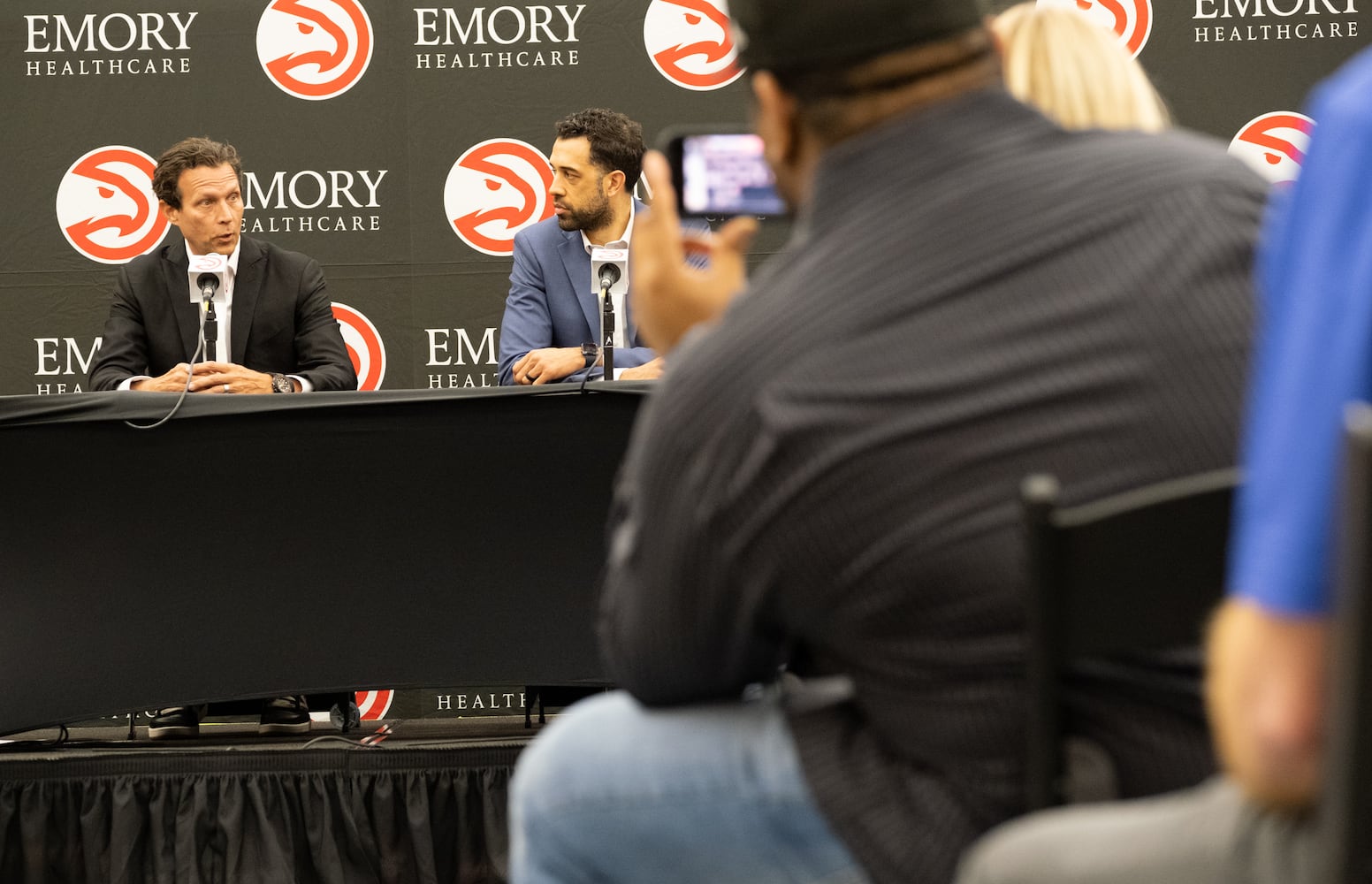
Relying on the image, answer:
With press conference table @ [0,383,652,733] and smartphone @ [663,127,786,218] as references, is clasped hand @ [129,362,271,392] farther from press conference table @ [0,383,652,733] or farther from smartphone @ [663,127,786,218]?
smartphone @ [663,127,786,218]

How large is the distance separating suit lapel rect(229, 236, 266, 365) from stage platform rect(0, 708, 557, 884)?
1.51 metres

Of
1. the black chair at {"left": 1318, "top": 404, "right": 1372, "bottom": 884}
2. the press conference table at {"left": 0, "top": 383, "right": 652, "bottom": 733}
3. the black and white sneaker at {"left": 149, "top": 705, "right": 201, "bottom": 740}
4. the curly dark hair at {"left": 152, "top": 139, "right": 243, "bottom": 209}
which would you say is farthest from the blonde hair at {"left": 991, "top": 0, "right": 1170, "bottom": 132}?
the curly dark hair at {"left": 152, "top": 139, "right": 243, "bottom": 209}

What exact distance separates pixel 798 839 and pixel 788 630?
14cm

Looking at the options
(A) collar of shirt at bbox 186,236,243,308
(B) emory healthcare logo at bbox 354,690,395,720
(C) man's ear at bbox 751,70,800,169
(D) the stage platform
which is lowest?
(B) emory healthcare logo at bbox 354,690,395,720

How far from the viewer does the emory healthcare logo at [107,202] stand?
15.9 ft

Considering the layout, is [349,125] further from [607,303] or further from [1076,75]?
[1076,75]

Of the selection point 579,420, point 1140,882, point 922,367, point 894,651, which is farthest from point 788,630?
point 579,420

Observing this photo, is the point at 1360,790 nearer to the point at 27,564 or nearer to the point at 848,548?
the point at 848,548

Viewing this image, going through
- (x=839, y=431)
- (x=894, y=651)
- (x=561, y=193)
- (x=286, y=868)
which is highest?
(x=561, y=193)

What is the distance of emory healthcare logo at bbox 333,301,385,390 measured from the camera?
4.82 metres

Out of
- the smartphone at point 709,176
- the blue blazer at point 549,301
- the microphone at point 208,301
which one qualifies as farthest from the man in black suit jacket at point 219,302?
the smartphone at point 709,176

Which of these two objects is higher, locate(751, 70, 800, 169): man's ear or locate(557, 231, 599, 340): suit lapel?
locate(557, 231, 599, 340): suit lapel

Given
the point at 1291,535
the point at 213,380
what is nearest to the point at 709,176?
the point at 1291,535

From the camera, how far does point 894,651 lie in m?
0.89
